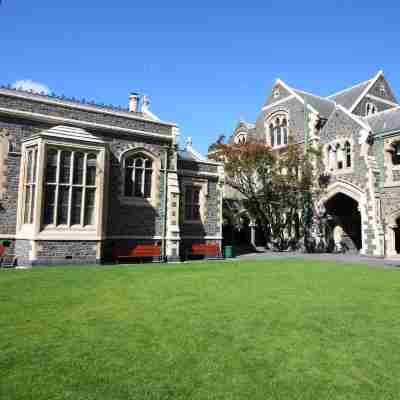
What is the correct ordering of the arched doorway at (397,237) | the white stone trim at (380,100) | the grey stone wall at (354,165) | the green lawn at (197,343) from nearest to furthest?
the green lawn at (197,343), the grey stone wall at (354,165), the arched doorway at (397,237), the white stone trim at (380,100)

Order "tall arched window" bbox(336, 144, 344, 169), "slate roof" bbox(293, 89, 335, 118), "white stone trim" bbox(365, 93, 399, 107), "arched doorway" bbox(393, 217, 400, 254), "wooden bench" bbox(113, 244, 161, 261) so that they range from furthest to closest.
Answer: "white stone trim" bbox(365, 93, 399, 107) < "slate roof" bbox(293, 89, 335, 118) < "tall arched window" bbox(336, 144, 344, 169) < "arched doorway" bbox(393, 217, 400, 254) < "wooden bench" bbox(113, 244, 161, 261)

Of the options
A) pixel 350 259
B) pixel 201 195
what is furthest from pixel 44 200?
pixel 350 259

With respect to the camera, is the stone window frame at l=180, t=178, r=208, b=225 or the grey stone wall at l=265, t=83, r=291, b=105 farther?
the grey stone wall at l=265, t=83, r=291, b=105

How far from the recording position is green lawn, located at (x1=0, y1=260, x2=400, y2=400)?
3.70m

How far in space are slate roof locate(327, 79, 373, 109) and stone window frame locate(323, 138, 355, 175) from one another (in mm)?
4990

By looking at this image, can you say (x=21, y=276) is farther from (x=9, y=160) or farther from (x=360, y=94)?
(x=360, y=94)

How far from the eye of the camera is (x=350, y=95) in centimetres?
3133

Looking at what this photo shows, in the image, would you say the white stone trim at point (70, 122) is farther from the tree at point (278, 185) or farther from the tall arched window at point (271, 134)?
the tall arched window at point (271, 134)

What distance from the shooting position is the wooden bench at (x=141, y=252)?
57.1ft

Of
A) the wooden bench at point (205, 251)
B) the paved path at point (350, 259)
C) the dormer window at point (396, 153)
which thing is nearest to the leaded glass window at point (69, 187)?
the wooden bench at point (205, 251)

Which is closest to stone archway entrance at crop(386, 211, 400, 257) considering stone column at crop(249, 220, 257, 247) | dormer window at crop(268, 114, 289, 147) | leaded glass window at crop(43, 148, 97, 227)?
stone column at crop(249, 220, 257, 247)

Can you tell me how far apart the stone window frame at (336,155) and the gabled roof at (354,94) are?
14.7 feet

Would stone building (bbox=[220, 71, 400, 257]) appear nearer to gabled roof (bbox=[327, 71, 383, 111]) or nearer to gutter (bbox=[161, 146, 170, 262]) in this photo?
gabled roof (bbox=[327, 71, 383, 111])

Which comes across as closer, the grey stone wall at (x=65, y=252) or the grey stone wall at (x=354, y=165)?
the grey stone wall at (x=65, y=252)
